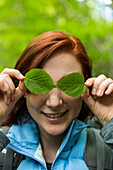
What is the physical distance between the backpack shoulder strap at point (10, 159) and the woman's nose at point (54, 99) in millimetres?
596

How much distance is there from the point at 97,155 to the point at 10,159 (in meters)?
0.80

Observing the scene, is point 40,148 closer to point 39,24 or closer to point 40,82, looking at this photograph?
point 40,82

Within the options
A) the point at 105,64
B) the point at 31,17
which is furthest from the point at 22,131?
the point at 105,64

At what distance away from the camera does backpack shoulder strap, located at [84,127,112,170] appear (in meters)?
1.69

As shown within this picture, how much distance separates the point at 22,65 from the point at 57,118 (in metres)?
0.61

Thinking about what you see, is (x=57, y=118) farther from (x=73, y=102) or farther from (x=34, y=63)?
(x=34, y=63)

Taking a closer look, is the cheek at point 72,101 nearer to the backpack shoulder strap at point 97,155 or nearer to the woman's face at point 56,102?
the woman's face at point 56,102

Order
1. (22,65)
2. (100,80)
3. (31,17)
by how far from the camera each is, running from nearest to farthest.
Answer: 1. (100,80)
2. (22,65)
3. (31,17)

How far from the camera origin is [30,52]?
1.74m

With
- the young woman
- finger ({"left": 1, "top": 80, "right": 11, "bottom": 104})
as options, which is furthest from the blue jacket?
finger ({"left": 1, "top": 80, "right": 11, "bottom": 104})

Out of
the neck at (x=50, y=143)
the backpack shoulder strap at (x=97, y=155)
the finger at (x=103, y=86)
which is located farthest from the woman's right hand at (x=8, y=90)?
the backpack shoulder strap at (x=97, y=155)

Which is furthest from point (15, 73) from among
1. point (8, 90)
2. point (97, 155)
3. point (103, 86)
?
point (97, 155)

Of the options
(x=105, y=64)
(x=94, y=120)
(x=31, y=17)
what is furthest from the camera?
(x=105, y=64)

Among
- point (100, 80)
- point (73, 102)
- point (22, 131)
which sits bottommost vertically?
point (22, 131)
